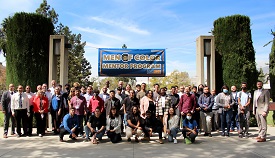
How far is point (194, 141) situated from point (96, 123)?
9.97 feet

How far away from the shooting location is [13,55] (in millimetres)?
10328

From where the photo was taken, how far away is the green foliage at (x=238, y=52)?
34.1 ft

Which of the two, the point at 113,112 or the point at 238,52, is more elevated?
the point at 238,52

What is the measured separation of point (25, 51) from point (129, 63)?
421 cm

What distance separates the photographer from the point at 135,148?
6965 mm

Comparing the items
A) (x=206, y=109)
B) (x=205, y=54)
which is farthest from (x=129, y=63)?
(x=206, y=109)

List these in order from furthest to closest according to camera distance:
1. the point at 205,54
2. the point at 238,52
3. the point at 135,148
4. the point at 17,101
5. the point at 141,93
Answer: the point at 205,54 → the point at 238,52 → the point at 141,93 → the point at 17,101 → the point at 135,148

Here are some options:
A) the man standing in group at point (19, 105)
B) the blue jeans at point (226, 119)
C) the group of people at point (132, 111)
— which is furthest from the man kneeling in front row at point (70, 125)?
the blue jeans at point (226, 119)

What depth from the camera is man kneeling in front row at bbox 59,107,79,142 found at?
7810 millimetres

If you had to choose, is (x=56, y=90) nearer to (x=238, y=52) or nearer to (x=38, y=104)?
(x=38, y=104)

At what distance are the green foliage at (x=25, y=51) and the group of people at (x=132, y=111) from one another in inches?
58.9

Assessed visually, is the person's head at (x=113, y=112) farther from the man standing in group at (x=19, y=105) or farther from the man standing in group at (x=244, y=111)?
the man standing in group at (x=244, y=111)

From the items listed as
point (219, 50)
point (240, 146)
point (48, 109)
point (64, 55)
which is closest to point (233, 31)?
point (219, 50)

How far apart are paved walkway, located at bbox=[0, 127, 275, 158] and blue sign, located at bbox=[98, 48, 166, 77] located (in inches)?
137
